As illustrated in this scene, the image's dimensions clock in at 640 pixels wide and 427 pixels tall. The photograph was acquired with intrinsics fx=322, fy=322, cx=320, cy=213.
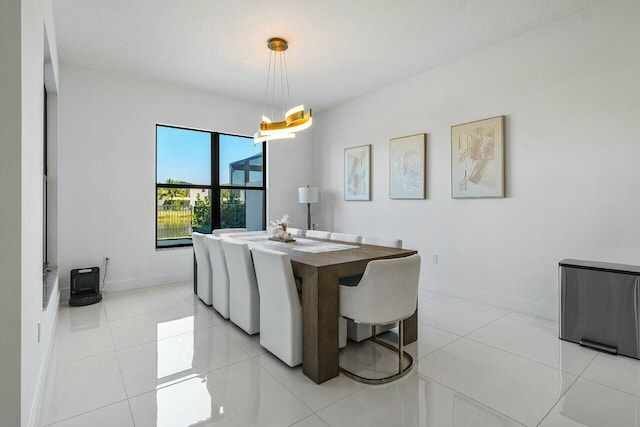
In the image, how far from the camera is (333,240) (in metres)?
3.78

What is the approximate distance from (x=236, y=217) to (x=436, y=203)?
10.9ft

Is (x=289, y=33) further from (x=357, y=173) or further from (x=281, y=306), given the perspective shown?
(x=281, y=306)

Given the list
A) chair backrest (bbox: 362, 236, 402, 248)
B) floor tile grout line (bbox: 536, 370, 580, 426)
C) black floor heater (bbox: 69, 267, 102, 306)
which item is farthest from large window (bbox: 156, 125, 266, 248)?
floor tile grout line (bbox: 536, 370, 580, 426)

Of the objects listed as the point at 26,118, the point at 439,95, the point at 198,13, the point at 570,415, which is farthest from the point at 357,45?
the point at 570,415

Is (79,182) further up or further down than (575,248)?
further up

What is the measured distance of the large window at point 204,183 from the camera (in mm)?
4934

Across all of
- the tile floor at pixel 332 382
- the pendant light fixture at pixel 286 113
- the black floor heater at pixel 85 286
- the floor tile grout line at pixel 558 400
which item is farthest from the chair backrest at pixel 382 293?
the black floor heater at pixel 85 286

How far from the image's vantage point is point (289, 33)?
11.0 ft

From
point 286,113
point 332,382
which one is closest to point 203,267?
point 286,113

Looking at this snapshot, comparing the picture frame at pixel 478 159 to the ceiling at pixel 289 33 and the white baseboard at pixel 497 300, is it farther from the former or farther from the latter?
the white baseboard at pixel 497 300

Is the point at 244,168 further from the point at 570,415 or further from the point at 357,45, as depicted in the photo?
the point at 570,415

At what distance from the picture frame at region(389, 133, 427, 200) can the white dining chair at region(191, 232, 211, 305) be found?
2759mm

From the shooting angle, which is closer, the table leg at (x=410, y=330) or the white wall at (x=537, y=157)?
the table leg at (x=410, y=330)

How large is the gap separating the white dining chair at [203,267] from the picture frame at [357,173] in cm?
268
